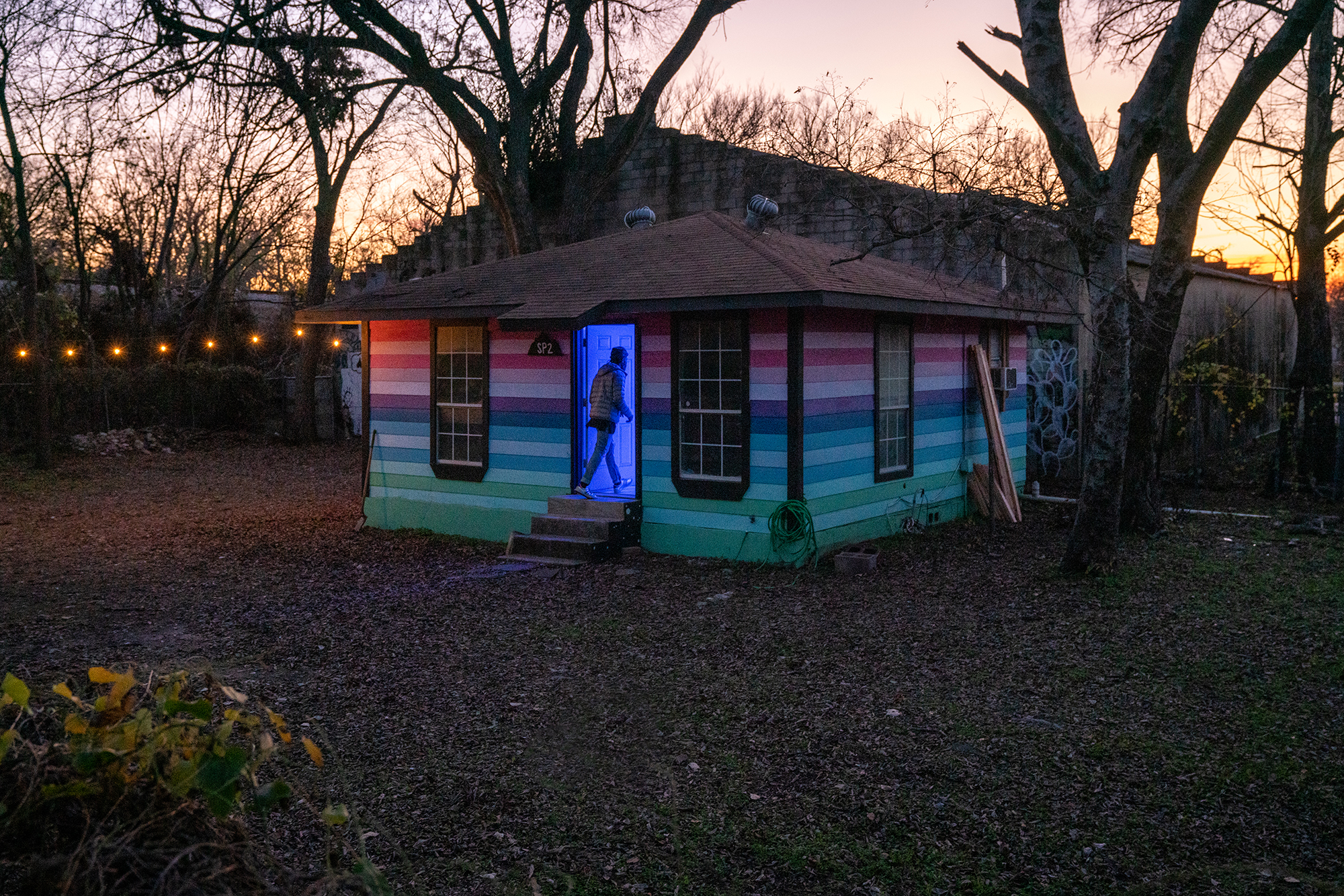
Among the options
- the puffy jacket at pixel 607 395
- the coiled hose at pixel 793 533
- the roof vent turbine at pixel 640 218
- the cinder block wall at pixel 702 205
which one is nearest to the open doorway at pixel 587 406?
the puffy jacket at pixel 607 395

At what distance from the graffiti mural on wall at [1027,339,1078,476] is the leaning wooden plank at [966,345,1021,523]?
→ 335cm

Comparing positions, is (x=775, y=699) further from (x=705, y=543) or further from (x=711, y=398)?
(x=711, y=398)

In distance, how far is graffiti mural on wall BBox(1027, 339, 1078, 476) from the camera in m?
17.9

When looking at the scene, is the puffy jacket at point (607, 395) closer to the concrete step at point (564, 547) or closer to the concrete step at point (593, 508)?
the concrete step at point (593, 508)

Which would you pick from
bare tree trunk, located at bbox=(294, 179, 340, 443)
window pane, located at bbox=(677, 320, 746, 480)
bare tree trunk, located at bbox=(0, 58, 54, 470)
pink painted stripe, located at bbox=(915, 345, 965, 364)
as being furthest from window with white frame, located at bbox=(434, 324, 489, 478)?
bare tree trunk, located at bbox=(294, 179, 340, 443)

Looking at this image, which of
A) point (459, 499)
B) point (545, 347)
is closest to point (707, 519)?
point (545, 347)

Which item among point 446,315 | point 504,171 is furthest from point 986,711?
point 504,171

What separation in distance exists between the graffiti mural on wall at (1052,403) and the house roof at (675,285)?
6.68 feet

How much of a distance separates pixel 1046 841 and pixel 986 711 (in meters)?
1.91

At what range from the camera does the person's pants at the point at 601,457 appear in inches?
470

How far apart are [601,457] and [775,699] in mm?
5611

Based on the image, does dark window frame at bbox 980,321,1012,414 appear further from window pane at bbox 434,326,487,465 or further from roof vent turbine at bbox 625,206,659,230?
window pane at bbox 434,326,487,465

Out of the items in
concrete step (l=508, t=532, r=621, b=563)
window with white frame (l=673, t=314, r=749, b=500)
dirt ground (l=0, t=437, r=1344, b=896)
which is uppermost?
window with white frame (l=673, t=314, r=749, b=500)

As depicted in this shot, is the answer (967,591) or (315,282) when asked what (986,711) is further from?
(315,282)
